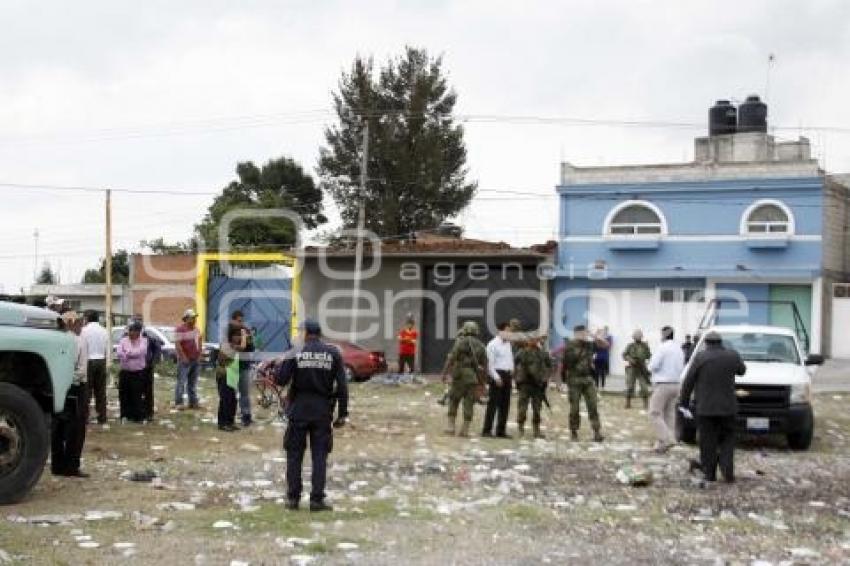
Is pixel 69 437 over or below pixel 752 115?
below

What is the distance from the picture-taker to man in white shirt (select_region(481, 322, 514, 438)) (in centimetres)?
1577

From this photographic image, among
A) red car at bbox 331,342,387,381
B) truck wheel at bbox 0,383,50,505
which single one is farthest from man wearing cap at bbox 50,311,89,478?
red car at bbox 331,342,387,381

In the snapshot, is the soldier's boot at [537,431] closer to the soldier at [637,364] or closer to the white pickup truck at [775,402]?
the white pickup truck at [775,402]

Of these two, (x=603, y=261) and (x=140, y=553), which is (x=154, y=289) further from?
(x=140, y=553)

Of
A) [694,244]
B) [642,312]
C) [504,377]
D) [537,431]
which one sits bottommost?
[537,431]

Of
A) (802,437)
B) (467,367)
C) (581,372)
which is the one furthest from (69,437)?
(802,437)

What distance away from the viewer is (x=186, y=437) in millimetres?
14812

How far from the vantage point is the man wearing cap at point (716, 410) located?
11.6m

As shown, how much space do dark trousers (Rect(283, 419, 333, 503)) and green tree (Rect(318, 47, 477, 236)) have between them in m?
38.1

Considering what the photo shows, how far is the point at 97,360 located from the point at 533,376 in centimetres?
617

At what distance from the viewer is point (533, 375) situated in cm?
1577

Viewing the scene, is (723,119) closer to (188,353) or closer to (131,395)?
(188,353)

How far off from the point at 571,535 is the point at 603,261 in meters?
24.7

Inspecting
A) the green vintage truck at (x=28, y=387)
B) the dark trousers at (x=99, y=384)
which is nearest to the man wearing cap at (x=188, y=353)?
A: the dark trousers at (x=99, y=384)
